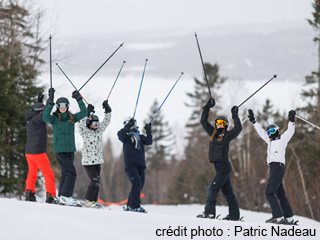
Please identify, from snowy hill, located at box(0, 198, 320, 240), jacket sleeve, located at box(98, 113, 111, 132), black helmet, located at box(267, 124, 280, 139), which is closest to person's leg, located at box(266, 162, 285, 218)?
black helmet, located at box(267, 124, 280, 139)

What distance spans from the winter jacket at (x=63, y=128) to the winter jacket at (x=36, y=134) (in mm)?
488

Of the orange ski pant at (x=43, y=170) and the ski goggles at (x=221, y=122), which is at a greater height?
the ski goggles at (x=221, y=122)

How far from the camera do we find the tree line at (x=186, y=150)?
49.5ft

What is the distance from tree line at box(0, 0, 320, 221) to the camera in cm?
1508

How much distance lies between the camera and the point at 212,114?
35625mm

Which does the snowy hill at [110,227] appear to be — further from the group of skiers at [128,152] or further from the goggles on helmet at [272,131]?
the goggles on helmet at [272,131]

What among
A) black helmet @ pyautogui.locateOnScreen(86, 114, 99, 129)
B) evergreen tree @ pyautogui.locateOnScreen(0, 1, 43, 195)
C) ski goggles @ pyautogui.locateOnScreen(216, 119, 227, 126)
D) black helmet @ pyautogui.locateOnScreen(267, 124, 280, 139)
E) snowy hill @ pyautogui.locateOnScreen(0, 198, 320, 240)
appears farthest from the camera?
→ evergreen tree @ pyautogui.locateOnScreen(0, 1, 43, 195)

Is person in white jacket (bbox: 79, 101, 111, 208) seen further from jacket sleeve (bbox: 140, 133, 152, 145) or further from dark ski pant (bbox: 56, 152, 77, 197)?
jacket sleeve (bbox: 140, 133, 152, 145)

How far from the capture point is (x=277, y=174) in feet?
24.8

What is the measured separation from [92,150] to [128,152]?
66 cm

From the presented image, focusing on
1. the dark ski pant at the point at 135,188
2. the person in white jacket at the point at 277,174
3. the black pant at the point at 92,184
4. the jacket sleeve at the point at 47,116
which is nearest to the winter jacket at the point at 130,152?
the dark ski pant at the point at 135,188

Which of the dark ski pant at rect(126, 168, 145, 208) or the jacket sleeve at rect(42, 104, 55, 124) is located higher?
the jacket sleeve at rect(42, 104, 55, 124)

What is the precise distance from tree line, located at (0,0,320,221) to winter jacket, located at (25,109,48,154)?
6.35 meters

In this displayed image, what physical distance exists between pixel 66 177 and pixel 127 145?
1.26m
